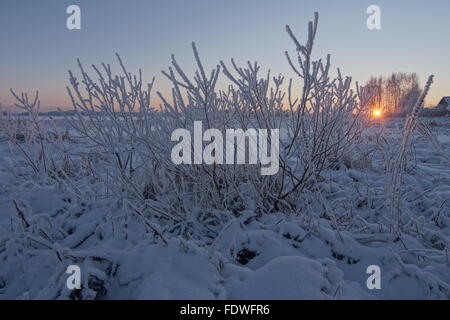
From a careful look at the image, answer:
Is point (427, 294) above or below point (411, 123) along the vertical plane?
below

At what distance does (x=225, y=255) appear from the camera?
1.67 meters

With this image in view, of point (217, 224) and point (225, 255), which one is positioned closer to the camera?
point (225, 255)

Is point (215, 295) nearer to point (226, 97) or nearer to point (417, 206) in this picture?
point (226, 97)

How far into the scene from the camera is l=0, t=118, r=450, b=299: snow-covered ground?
136cm

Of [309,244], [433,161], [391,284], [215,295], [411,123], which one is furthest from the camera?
[433,161]

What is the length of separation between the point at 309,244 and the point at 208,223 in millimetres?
745

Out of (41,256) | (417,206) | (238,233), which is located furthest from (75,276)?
(417,206)

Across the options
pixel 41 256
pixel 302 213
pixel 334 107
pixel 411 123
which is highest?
pixel 334 107

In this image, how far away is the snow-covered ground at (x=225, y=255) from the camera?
136 cm

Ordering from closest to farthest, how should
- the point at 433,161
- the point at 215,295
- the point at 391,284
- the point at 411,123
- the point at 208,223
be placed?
the point at 215,295 < the point at 391,284 < the point at 411,123 < the point at 208,223 < the point at 433,161

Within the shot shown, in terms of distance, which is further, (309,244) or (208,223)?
(208,223)

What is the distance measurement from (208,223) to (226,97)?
1078mm

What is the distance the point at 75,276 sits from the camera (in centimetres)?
140
